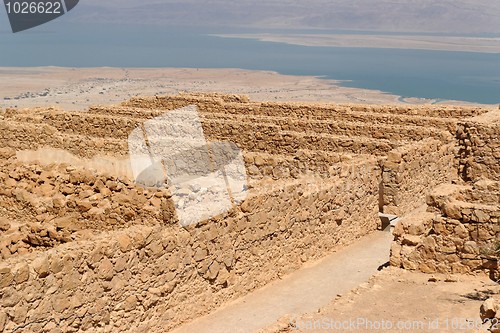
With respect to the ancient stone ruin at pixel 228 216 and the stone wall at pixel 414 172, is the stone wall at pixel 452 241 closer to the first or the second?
the ancient stone ruin at pixel 228 216

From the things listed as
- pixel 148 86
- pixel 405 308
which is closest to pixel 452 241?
pixel 405 308

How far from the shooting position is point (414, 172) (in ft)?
50.8

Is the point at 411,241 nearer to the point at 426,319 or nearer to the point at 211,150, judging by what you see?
the point at 426,319

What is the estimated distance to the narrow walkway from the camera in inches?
380

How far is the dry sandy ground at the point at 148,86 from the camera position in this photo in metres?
74.2

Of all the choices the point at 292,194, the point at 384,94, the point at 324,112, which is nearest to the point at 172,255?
the point at 292,194

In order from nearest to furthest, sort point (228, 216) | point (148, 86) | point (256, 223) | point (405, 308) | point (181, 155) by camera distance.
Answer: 1. point (405, 308)
2. point (228, 216)
3. point (256, 223)
4. point (181, 155)
5. point (148, 86)

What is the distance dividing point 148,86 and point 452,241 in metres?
86.0

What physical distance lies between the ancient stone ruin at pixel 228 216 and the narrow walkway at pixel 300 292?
0.19 meters

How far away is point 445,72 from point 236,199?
394 ft

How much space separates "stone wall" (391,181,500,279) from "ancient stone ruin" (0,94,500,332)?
0.05 ft

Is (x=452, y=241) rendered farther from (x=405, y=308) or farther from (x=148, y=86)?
(x=148, y=86)

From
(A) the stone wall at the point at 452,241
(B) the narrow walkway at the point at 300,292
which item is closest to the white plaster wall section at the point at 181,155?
(B) the narrow walkway at the point at 300,292

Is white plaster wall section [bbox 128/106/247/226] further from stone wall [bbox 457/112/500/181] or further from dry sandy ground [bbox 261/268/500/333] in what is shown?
stone wall [bbox 457/112/500/181]
